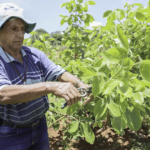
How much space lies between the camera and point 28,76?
4.98ft

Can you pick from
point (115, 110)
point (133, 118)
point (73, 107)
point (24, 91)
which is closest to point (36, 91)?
point (24, 91)

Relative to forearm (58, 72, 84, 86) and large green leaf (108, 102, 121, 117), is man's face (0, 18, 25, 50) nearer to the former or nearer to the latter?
forearm (58, 72, 84, 86)

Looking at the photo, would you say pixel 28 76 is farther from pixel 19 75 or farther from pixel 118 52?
pixel 118 52

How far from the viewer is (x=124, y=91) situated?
790 mm

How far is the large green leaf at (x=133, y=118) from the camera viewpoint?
0.90 m

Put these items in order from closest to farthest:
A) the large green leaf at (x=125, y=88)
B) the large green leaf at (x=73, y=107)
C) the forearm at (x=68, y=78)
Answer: the large green leaf at (x=125, y=88), the large green leaf at (x=73, y=107), the forearm at (x=68, y=78)

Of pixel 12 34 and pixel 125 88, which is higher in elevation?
pixel 12 34

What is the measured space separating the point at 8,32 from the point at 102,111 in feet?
3.81

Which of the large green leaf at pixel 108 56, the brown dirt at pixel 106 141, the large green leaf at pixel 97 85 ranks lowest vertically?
the brown dirt at pixel 106 141

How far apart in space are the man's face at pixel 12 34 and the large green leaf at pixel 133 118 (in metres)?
1.23

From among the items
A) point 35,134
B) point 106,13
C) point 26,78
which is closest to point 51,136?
point 35,134

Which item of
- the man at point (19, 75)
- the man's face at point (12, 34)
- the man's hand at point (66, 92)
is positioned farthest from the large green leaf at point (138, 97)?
the man's face at point (12, 34)

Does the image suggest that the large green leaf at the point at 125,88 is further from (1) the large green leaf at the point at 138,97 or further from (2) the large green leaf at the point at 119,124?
(2) the large green leaf at the point at 119,124

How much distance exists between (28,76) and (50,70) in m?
0.26
